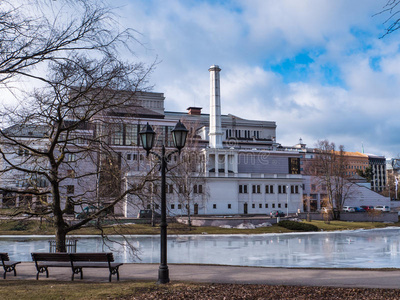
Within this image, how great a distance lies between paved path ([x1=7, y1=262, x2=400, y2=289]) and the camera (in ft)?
37.4

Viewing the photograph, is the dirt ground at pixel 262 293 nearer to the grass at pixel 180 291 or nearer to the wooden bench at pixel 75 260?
the grass at pixel 180 291

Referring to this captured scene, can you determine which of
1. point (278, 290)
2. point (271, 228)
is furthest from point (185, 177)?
point (278, 290)

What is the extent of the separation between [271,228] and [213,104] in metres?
31.6

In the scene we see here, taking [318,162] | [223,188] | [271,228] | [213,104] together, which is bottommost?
[271,228]

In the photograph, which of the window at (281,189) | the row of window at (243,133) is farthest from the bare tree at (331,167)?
the row of window at (243,133)

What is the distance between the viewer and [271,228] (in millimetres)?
45125

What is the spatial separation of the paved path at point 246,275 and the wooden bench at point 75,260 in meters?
0.43

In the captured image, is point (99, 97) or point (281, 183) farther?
point (281, 183)

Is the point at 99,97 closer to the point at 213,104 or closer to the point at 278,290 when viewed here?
the point at 278,290

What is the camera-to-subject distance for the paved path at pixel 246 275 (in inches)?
449

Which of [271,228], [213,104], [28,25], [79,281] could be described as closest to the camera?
[28,25]

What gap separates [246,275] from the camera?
1292cm

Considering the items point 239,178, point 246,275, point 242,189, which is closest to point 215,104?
point 239,178

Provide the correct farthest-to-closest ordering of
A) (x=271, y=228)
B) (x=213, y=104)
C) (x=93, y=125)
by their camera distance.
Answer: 1. (x=213, y=104)
2. (x=271, y=228)
3. (x=93, y=125)
